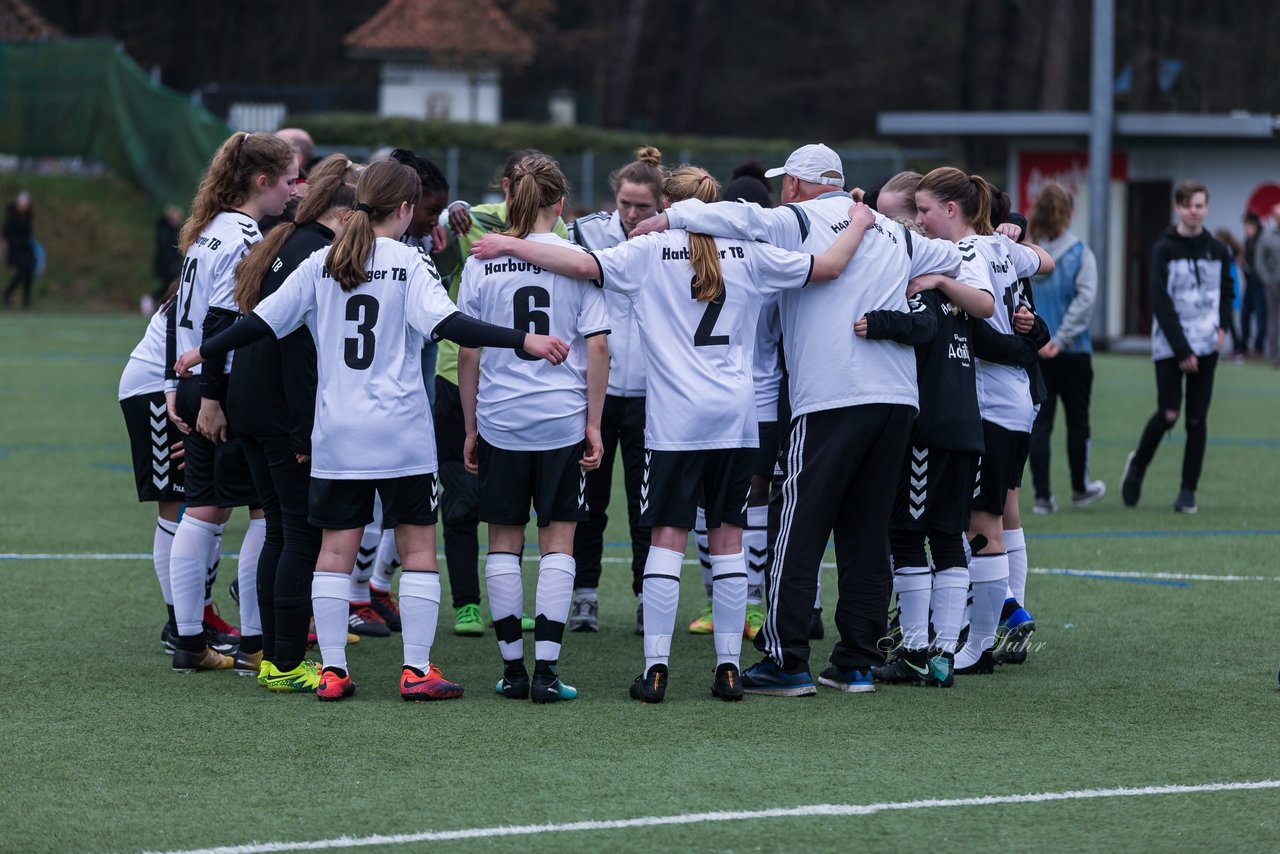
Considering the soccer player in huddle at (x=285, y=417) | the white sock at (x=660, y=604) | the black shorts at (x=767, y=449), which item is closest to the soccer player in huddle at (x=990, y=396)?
the black shorts at (x=767, y=449)

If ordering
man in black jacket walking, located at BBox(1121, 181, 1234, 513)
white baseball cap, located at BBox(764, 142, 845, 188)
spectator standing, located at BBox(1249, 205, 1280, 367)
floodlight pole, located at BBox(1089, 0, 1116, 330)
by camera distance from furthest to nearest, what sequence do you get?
floodlight pole, located at BBox(1089, 0, 1116, 330)
spectator standing, located at BBox(1249, 205, 1280, 367)
man in black jacket walking, located at BBox(1121, 181, 1234, 513)
white baseball cap, located at BBox(764, 142, 845, 188)

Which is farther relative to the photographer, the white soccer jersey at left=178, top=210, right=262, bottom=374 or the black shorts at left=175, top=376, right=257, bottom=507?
the black shorts at left=175, top=376, right=257, bottom=507

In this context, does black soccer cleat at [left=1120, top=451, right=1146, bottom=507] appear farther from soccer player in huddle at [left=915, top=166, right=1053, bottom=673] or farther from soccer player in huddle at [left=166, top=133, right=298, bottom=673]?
soccer player in huddle at [left=166, top=133, right=298, bottom=673]

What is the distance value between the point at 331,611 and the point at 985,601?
8.41 ft

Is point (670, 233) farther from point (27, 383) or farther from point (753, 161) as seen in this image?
point (27, 383)

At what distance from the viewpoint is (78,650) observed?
728 centimetres

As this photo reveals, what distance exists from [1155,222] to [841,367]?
76.7 ft

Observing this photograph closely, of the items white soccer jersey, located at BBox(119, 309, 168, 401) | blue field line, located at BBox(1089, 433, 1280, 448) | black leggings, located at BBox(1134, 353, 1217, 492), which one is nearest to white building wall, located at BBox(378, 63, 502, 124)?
blue field line, located at BBox(1089, 433, 1280, 448)

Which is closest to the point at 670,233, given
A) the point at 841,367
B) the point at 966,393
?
the point at 841,367

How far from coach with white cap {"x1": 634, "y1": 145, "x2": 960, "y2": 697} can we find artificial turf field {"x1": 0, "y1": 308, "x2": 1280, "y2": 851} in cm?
26

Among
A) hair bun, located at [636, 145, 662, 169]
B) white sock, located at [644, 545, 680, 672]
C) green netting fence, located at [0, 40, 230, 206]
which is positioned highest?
green netting fence, located at [0, 40, 230, 206]

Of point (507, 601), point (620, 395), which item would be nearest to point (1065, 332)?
point (620, 395)

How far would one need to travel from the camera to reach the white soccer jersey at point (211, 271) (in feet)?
22.1

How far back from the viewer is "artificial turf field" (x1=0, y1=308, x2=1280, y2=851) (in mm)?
4809
